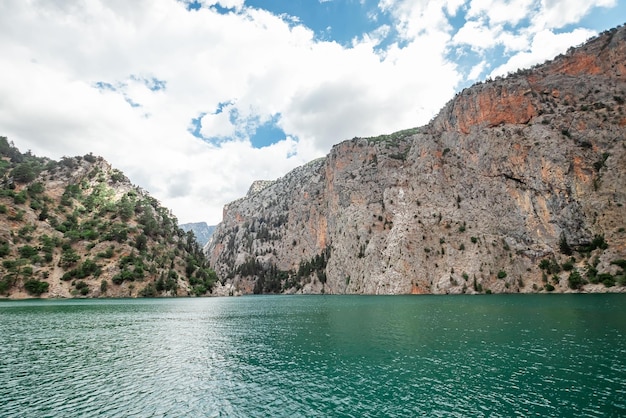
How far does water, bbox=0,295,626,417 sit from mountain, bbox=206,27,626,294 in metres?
85.4

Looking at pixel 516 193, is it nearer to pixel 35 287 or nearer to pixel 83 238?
pixel 83 238

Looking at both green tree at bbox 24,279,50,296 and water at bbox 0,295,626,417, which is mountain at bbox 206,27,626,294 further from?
green tree at bbox 24,279,50,296

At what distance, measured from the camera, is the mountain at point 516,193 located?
11650 cm

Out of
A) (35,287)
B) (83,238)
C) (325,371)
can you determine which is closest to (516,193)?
(325,371)

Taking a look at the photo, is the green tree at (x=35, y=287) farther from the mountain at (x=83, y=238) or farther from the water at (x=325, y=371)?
the water at (x=325, y=371)

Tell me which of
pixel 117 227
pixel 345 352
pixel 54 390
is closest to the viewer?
pixel 54 390

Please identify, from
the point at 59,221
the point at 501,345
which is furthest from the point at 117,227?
the point at 501,345

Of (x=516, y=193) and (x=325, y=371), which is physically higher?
(x=516, y=193)

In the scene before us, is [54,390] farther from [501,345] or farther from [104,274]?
[104,274]

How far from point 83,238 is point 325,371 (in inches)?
5068

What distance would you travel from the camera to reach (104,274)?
11712cm

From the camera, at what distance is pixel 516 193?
135625mm

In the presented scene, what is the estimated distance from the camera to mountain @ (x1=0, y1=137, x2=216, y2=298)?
361 feet

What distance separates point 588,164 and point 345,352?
131683 millimetres
